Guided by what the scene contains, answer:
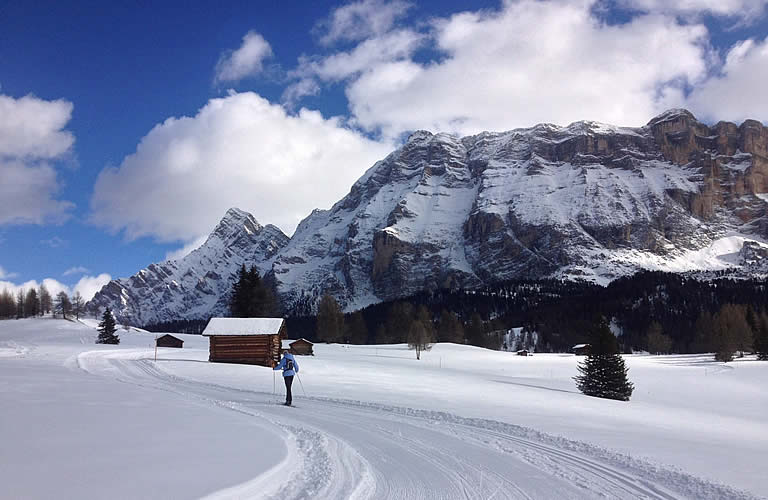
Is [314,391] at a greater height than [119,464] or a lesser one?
lesser

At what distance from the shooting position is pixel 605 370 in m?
34.0

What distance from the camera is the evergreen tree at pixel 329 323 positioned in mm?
106125

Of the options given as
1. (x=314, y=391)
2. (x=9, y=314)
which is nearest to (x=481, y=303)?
(x=9, y=314)

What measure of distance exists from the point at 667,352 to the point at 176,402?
13121 centimetres

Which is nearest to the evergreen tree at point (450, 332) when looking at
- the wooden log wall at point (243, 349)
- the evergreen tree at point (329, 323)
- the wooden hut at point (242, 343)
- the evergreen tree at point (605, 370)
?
the evergreen tree at point (329, 323)

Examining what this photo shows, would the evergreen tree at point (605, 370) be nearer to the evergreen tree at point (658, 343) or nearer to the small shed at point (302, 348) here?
the small shed at point (302, 348)

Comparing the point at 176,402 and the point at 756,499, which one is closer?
the point at 756,499

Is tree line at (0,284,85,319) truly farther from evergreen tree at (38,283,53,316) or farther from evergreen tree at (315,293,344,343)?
evergreen tree at (315,293,344,343)

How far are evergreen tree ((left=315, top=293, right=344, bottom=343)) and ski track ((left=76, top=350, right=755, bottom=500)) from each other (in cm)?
9323

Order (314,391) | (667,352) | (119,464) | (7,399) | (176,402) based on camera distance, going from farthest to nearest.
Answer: (667,352)
(314,391)
(176,402)
(7,399)
(119,464)

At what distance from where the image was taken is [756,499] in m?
7.17

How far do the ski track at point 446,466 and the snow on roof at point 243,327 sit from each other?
32.5 meters

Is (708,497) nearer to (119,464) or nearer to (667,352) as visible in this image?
(119,464)

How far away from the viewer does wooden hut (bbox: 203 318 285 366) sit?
147ft
